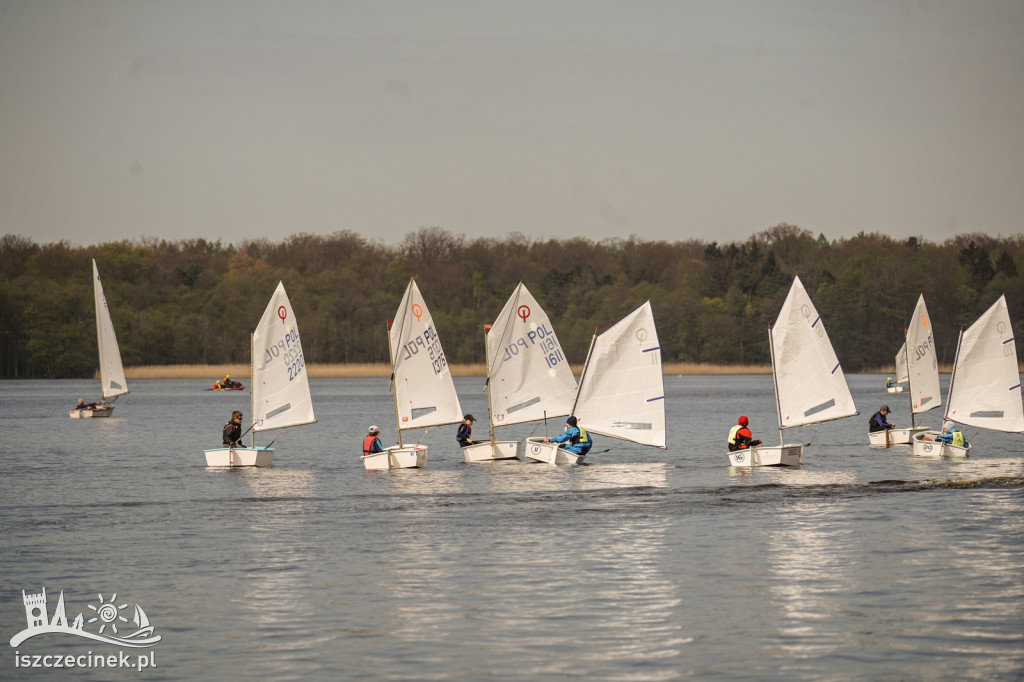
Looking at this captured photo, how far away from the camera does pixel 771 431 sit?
55875mm

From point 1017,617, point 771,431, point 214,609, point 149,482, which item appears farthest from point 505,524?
point 771,431

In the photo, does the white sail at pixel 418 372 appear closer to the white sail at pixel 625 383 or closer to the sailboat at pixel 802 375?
the white sail at pixel 625 383

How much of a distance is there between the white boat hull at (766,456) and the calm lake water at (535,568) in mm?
394

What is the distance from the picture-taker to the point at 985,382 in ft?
120

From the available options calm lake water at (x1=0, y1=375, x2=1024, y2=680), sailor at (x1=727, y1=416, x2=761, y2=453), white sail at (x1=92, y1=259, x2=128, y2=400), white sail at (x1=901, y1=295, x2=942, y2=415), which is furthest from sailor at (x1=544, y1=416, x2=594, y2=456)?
white sail at (x1=92, y1=259, x2=128, y2=400)

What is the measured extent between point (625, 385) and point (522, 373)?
11.1 ft

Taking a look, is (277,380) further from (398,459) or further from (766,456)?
(766,456)

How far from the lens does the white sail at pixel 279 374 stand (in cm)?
3494

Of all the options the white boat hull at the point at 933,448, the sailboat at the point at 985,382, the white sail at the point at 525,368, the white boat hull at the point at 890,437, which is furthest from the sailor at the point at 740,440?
the white boat hull at the point at 890,437

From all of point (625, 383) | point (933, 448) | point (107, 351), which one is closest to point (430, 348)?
point (625, 383)

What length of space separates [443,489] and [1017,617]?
57.2 feet

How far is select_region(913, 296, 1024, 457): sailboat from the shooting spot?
36531 millimetres

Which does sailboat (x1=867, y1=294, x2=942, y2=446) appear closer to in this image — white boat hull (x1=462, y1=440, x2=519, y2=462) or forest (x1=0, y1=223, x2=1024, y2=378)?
white boat hull (x1=462, y1=440, x2=519, y2=462)

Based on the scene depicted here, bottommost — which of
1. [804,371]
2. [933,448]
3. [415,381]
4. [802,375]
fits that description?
[933,448]
